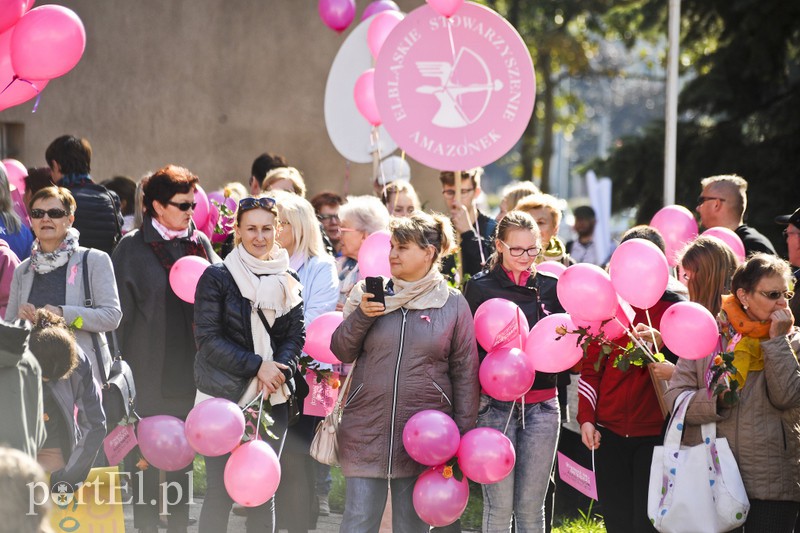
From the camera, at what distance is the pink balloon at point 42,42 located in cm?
561

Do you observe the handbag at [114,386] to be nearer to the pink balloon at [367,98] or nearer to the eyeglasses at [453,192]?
the eyeglasses at [453,192]

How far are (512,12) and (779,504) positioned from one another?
19414 millimetres

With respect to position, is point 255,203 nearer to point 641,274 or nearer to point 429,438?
point 429,438

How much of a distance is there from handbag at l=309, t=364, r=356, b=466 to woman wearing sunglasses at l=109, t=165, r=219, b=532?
3.57 ft

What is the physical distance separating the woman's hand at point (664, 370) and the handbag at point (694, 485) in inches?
8.7

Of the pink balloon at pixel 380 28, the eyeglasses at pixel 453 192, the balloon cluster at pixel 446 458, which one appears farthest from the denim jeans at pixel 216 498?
the pink balloon at pixel 380 28

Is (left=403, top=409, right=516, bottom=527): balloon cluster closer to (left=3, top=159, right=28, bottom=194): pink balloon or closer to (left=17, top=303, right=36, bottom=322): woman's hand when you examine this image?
(left=17, top=303, right=36, bottom=322): woman's hand

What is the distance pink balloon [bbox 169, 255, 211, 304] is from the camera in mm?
5531

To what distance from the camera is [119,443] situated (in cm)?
545

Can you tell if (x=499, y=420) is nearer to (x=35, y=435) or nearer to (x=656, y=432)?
(x=656, y=432)

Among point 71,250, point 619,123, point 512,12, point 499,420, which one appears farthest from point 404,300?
point 619,123

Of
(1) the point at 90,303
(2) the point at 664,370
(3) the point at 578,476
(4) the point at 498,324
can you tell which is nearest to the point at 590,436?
(3) the point at 578,476

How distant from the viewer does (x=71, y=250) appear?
18.0ft

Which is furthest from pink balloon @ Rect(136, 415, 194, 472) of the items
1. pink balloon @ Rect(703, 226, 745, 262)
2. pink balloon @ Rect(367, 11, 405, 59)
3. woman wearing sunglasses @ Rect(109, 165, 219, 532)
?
pink balloon @ Rect(367, 11, 405, 59)
